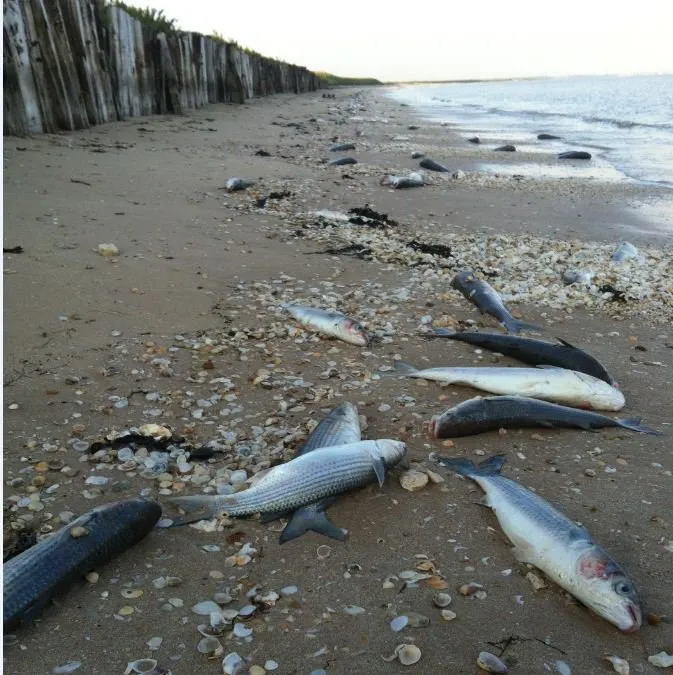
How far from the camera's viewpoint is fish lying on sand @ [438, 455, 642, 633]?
7.70 ft

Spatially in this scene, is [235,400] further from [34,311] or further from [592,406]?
[592,406]

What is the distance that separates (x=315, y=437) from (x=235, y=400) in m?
0.84

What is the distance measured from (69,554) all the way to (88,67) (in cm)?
1304

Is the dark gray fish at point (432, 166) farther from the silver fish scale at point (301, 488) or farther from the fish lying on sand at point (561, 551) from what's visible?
the silver fish scale at point (301, 488)

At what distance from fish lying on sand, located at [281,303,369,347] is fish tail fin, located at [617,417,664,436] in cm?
191

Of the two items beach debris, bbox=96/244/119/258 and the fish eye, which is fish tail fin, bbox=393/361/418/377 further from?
beach debris, bbox=96/244/119/258

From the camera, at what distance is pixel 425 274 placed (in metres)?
6.62

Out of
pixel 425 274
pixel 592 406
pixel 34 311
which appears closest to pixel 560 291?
pixel 425 274

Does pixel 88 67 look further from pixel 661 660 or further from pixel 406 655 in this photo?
pixel 661 660

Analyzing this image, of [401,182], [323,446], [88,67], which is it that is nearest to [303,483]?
[323,446]

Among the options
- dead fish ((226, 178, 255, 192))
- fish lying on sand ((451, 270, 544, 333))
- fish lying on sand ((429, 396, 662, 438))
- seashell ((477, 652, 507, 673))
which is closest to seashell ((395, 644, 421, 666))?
seashell ((477, 652, 507, 673))

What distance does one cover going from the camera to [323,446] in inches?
131

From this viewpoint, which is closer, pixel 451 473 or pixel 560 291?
pixel 451 473

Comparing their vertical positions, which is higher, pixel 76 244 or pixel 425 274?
pixel 76 244
